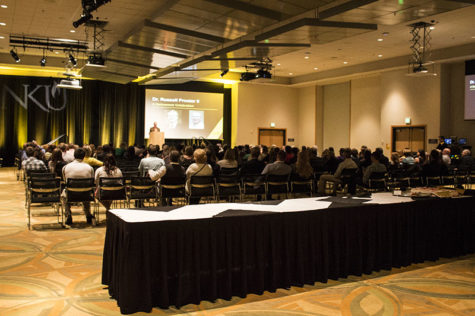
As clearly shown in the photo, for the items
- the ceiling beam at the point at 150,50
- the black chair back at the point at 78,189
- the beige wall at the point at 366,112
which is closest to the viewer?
the black chair back at the point at 78,189

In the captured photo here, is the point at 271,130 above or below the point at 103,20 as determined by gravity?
below

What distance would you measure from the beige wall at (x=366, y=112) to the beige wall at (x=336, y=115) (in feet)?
1.40

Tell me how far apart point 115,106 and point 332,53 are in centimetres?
1126

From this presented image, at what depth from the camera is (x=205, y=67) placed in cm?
1569

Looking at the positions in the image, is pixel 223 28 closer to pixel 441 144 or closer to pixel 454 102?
pixel 441 144

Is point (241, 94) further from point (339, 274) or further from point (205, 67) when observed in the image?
→ point (339, 274)

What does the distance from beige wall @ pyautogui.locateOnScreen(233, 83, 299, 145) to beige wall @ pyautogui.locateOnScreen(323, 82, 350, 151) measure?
6.60 feet

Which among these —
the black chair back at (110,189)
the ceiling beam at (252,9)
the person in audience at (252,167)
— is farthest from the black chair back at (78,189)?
the ceiling beam at (252,9)

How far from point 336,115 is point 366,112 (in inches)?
82.6

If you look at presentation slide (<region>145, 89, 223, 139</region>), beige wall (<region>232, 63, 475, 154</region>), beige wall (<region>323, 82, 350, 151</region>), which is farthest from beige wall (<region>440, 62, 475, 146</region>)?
presentation slide (<region>145, 89, 223, 139</region>)

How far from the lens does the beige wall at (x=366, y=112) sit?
1933cm

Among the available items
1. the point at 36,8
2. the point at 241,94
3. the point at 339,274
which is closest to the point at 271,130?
the point at 241,94

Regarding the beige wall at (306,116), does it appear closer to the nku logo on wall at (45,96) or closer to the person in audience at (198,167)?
the nku logo on wall at (45,96)

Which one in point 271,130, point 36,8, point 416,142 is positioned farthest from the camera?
point 271,130
